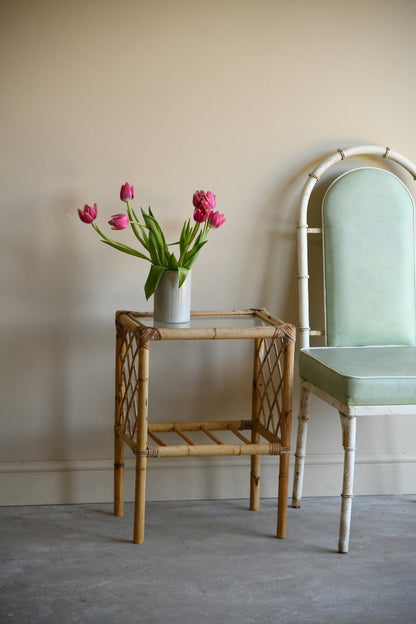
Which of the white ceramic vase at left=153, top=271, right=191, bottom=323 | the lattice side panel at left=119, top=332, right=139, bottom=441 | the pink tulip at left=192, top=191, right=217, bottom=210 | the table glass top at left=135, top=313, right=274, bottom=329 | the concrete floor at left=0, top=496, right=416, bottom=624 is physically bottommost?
the concrete floor at left=0, top=496, right=416, bottom=624

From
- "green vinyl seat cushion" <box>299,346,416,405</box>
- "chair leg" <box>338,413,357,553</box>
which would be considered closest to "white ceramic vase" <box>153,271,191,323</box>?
"green vinyl seat cushion" <box>299,346,416,405</box>

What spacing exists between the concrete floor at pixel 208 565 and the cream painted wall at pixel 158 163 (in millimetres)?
176

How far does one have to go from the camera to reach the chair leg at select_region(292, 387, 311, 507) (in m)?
2.46

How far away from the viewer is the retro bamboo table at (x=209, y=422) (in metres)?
2.15

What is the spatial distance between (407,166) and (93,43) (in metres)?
1.02

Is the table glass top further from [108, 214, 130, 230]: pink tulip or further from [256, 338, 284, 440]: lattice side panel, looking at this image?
[108, 214, 130, 230]: pink tulip

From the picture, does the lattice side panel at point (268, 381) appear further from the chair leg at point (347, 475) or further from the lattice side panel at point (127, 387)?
the lattice side panel at point (127, 387)

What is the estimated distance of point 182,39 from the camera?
8.07ft

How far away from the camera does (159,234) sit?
7.55ft

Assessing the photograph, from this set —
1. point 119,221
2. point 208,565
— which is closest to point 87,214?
point 119,221

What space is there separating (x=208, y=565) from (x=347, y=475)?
43cm

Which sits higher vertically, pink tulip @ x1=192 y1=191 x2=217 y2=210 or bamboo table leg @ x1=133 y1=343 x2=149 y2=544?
pink tulip @ x1=192 y1=191 x2=217 y2=210

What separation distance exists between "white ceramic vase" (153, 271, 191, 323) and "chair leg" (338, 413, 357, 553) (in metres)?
0.52

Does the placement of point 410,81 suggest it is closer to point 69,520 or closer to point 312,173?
point 312,173
